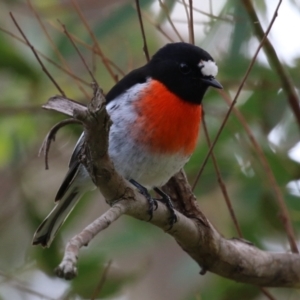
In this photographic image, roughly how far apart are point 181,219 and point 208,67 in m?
0.78

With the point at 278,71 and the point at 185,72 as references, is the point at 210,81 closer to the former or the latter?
the point at 185,72

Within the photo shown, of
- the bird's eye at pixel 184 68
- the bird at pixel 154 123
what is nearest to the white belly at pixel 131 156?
the bird at pixel 154 123

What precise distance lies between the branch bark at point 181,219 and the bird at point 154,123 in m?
0.11

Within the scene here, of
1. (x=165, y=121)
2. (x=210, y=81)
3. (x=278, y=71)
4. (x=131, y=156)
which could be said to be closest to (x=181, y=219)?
(x=131, y=156)

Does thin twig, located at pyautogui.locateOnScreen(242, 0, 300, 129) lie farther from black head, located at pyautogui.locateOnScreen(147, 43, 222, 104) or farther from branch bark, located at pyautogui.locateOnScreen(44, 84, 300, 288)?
branch bark, located at pyautogui.locateOnScreen(44, 84, 300, 288)

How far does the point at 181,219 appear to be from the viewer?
2896 mm

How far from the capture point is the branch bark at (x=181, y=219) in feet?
7.16

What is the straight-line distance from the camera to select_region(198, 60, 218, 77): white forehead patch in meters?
3.24

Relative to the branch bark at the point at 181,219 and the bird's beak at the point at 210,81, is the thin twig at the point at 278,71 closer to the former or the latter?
the bird's beak at the point at 210,81

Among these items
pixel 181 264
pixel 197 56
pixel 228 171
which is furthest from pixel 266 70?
pixel 181 264

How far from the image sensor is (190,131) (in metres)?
3.19

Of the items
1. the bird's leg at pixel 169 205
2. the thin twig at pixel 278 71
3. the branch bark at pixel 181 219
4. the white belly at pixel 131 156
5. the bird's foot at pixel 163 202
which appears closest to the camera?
the branch bark at pixel 181 219

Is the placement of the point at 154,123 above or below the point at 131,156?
above

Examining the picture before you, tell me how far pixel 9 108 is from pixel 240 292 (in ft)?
6.09
